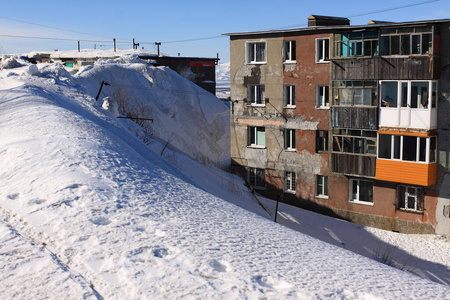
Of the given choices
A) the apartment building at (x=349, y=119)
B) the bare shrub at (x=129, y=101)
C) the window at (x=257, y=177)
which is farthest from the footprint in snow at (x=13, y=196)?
the bare shrub at (x=129, y=101)

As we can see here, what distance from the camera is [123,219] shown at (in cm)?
598

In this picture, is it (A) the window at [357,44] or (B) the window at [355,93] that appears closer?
(A) the window at [357,44]

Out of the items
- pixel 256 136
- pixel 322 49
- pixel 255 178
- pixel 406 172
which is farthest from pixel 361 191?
pixel 322 49

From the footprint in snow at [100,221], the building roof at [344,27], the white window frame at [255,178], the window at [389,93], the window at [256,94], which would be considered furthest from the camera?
the white window frame at [255,178]

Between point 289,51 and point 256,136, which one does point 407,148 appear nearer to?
point 289,51

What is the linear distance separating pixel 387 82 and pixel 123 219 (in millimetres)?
16329

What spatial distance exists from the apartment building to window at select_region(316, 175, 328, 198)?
5 cm

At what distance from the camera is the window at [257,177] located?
83.0 feet

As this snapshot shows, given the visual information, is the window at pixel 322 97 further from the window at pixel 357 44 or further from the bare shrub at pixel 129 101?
the bare shrub at pixel 129 101

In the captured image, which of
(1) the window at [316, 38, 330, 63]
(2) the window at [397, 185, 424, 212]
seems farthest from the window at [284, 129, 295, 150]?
(2) the window at [397, 185, 424, 212]

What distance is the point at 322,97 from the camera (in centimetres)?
2284

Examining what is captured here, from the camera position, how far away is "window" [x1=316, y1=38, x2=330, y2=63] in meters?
22.3

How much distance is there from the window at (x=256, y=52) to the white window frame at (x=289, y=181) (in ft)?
19.0

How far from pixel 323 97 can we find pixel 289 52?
2802 millimetres
